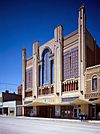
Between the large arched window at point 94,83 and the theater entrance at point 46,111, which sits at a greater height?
the large arched window at point 94,83

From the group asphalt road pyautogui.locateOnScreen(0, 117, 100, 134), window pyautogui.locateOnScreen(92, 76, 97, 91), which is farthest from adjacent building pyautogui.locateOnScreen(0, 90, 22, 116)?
asphalt road pyautogui.locateOnScreen(0, 117, 100, 134)

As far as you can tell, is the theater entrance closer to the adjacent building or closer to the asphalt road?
the adjacent building

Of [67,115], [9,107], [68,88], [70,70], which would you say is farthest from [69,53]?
[9,107]

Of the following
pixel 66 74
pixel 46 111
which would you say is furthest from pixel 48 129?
pixel 46 111

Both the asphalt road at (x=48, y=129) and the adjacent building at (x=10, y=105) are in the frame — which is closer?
the asphalt road at (x=48, y=129)

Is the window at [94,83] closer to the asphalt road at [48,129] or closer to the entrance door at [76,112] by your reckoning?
the entrance door at [76,112]

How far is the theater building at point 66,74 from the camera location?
50.4 meters

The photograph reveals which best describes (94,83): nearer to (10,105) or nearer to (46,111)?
(46,111)

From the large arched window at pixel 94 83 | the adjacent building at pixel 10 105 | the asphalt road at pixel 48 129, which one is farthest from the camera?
the adjacent building at pixel 10 105

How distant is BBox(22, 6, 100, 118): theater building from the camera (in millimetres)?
50438

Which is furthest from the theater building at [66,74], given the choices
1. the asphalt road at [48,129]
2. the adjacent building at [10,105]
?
the asphalt road at [48,129]

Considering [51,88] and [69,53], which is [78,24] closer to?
[69,53]

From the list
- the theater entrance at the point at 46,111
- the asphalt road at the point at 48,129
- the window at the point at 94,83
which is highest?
the window at the point at 94,83

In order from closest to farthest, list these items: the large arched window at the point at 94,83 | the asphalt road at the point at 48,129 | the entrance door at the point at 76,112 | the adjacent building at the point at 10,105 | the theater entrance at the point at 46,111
→ the asphalt road at the point at 48,129, the large arched window at the point at 94,83, the entrance door at the point at 76,112, the theater entrance at the point at 46,111, the adjacent building at the point at 10,105
